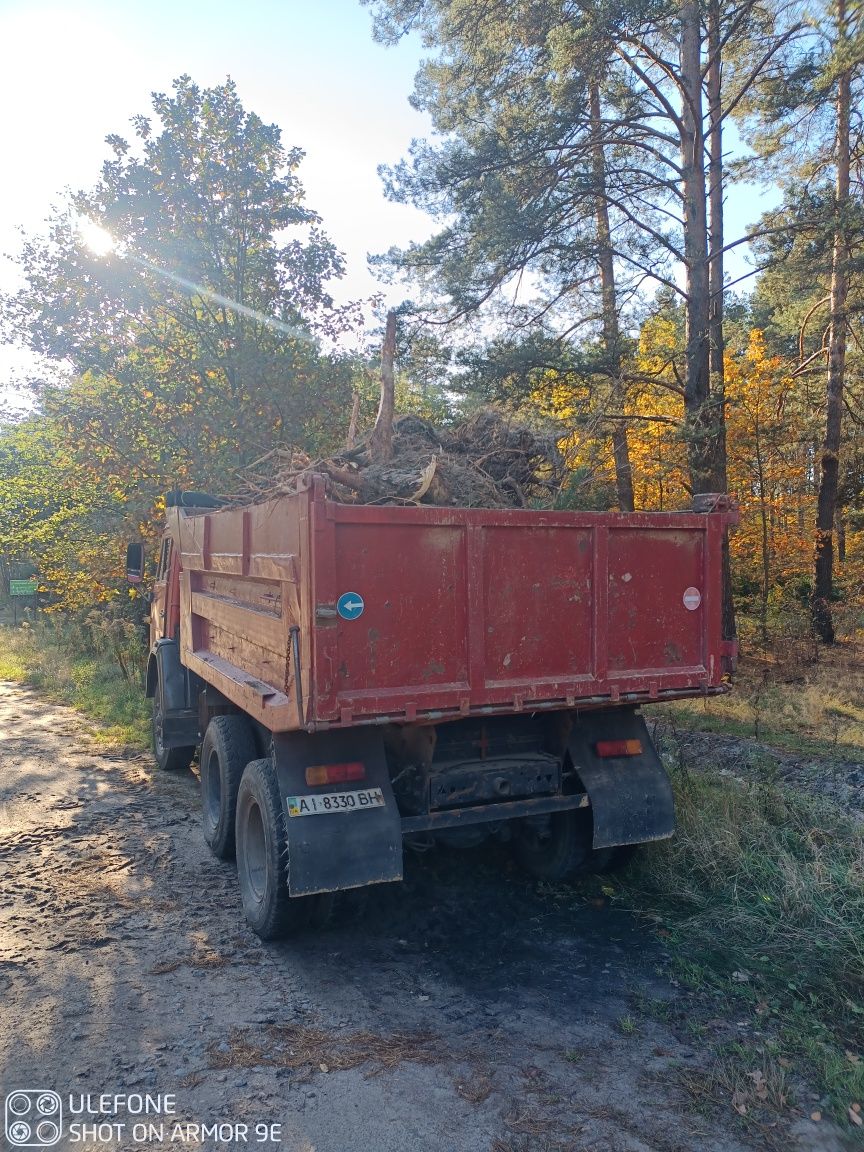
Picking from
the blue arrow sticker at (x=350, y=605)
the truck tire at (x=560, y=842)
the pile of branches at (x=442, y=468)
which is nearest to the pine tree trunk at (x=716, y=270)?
the pile of branches at (x=442, y=468)

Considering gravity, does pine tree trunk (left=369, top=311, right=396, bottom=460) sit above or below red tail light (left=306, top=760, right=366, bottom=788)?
above

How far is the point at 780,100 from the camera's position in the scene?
439 inches

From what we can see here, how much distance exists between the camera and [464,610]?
159 inches

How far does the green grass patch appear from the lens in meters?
3.32

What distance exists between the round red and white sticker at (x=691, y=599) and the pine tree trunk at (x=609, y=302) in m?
6.33

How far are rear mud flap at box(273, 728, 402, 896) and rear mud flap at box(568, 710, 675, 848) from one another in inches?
47.8

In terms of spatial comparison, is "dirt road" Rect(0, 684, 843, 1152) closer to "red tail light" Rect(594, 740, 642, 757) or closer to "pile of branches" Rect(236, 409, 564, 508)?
"red tail light" Rect(594, 740, 642, 757)

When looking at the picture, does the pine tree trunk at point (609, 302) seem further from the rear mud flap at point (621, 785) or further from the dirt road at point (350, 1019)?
the dirt road at point (350, 1019)

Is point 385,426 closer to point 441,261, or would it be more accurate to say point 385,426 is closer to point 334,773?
point 334,773

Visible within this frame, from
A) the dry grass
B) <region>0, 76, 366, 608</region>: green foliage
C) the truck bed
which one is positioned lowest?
the dry grass

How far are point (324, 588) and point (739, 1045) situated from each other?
2.55 m

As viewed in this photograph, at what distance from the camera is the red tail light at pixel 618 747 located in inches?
189

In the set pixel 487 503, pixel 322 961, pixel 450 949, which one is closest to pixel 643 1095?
pixel 450 949

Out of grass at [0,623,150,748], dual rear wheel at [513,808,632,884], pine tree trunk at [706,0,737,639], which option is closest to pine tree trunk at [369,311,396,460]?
dual rear wheel at [513,808,632,884]
